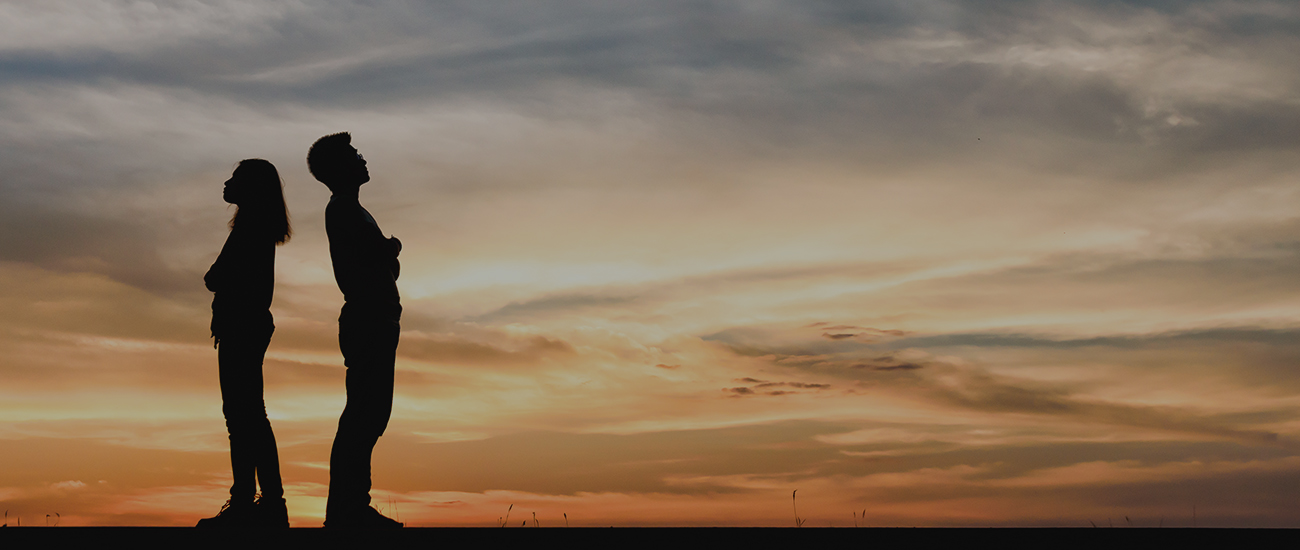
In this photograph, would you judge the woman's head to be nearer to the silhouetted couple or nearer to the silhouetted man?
the silhouetted couple

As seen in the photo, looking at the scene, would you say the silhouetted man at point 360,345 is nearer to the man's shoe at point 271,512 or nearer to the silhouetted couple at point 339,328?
the silhouetted couple at point 339,328

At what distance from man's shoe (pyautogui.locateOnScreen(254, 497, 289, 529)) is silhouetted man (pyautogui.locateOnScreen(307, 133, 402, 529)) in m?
0.39

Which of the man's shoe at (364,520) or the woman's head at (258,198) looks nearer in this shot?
the man's shoe at (364,520)

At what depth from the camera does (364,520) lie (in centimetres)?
698

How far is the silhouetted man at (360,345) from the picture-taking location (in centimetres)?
707

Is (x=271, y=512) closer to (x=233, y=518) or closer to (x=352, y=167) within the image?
(x=233, y=518)
